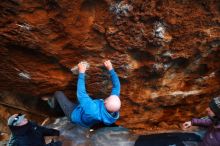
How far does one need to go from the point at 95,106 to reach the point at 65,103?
65 centimetres

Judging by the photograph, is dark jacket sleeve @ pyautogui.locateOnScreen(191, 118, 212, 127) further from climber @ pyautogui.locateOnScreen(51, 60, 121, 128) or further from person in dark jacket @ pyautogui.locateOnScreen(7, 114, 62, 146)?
person in dark jacket @ pyautogui.locateOnScreen(7, 114, 62, 146)

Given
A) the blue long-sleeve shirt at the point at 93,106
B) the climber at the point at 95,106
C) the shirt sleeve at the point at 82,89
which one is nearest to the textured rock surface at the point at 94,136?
the climber at the point at 95,106

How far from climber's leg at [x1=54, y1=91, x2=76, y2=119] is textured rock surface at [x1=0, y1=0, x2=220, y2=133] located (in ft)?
0.31

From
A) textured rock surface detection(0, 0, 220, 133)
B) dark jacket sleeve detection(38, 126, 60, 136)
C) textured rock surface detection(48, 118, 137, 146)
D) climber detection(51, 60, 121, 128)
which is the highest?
textured rock surface detection(0, 0, 220, 133)

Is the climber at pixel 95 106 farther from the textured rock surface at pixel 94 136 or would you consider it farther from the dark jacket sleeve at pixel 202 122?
the dark jacket sleeve at pixel 202 122

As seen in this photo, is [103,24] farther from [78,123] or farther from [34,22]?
[78,123]

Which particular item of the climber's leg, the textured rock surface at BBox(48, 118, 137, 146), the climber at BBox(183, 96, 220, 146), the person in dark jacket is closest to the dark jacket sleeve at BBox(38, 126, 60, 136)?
the person in dark jacket

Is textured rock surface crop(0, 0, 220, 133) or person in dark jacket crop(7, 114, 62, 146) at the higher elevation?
textured rock surface crop(0, 0, 220, 133)

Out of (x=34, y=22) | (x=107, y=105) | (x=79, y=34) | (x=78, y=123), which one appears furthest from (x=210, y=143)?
(x=34, y=22)

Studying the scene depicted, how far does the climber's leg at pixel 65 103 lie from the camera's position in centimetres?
414

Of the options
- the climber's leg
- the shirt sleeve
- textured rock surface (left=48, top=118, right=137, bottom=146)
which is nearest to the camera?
the shirt sleeve

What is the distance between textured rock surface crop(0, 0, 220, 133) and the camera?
11.0 feet

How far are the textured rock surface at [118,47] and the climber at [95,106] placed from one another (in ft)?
0.87

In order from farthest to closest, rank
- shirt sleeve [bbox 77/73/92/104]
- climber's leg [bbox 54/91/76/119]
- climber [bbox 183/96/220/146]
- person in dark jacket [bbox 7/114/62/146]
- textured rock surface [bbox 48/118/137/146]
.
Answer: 1. climber's leg [bbox 54/91/76/119]
2. textured rock surface [bbox 48/118/137/146]
3. shirt sleeve [bbox 77/73/92/104]
4. climber [bbox 183/96/220/146]
5. person in dark jacket [bbox 7/114/62/146]
